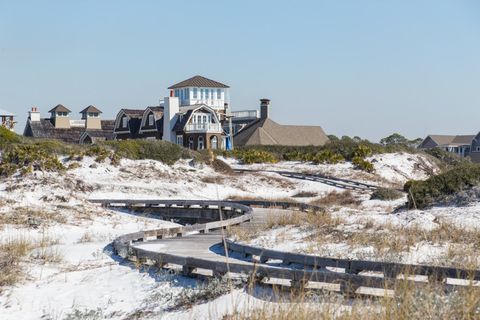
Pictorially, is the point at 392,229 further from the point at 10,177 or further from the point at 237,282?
the point at 10,177

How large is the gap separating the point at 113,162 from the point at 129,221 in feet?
48.2

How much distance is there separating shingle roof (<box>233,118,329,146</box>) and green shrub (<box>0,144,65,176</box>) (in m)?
34.8

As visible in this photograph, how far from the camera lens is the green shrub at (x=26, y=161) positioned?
34438 millimetres

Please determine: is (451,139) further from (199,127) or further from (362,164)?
(362,164)

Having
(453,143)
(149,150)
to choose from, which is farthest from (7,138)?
(453,143)

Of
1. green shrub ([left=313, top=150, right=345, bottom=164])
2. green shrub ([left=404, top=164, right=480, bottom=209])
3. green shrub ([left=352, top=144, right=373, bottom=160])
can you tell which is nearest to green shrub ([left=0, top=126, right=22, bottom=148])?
green shrub ([left=313, top=150, right=345, bottom=164])

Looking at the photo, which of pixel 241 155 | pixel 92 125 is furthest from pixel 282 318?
pixel 92 125

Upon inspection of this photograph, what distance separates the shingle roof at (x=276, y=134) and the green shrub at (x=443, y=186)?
144 feet

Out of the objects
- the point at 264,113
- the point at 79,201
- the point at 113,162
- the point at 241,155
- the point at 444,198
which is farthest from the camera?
the point at 264,113

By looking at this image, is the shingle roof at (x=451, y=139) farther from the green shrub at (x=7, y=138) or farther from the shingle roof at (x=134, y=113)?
the green shrub at (x=7, y=138)

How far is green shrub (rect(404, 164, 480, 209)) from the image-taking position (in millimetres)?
25000

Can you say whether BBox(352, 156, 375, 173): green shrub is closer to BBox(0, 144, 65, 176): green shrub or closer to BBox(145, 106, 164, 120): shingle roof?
BBox(0, 144, 65, 176): green shrub

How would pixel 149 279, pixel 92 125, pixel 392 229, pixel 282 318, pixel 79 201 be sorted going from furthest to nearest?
pixel 92 125, pixel 79 201, pixel 392 229, pixel 149 279, pixel 282 318

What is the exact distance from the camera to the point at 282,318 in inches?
309
